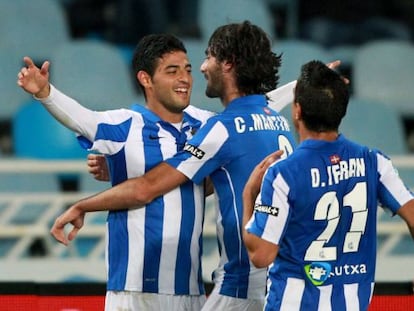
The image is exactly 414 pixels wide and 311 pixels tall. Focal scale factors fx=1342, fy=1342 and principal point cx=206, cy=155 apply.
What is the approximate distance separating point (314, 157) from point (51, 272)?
252 cm

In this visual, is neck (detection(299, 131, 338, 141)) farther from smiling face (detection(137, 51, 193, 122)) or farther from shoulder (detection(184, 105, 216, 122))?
shoulder (detection(184, 105, 216, 122))

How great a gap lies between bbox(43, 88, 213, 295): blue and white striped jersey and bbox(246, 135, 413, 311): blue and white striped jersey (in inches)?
19.3

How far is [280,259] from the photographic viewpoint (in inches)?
131

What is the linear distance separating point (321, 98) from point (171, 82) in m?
0.65

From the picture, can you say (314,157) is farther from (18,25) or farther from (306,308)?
(18,25)

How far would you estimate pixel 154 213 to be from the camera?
3.78 metres

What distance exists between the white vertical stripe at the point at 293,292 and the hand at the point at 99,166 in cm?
83

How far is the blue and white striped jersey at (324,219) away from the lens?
3.27m

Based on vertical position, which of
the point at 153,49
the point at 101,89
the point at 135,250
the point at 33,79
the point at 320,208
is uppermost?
the point at 101,89

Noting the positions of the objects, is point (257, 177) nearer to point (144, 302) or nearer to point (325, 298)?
point (325, 298)

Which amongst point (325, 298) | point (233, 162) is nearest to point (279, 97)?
point (233, 162)

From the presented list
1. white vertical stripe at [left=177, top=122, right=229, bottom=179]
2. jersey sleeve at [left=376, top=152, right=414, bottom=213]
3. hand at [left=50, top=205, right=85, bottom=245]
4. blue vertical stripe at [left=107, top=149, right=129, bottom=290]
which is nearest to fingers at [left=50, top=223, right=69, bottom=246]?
hand at [left=50, top=205, right=85, bottom=245]

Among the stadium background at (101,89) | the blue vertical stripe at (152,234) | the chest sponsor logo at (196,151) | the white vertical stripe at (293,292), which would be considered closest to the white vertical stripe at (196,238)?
the blue vertical stripe at (152,234)

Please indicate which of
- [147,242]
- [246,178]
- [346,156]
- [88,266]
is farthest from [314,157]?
[88,266]
